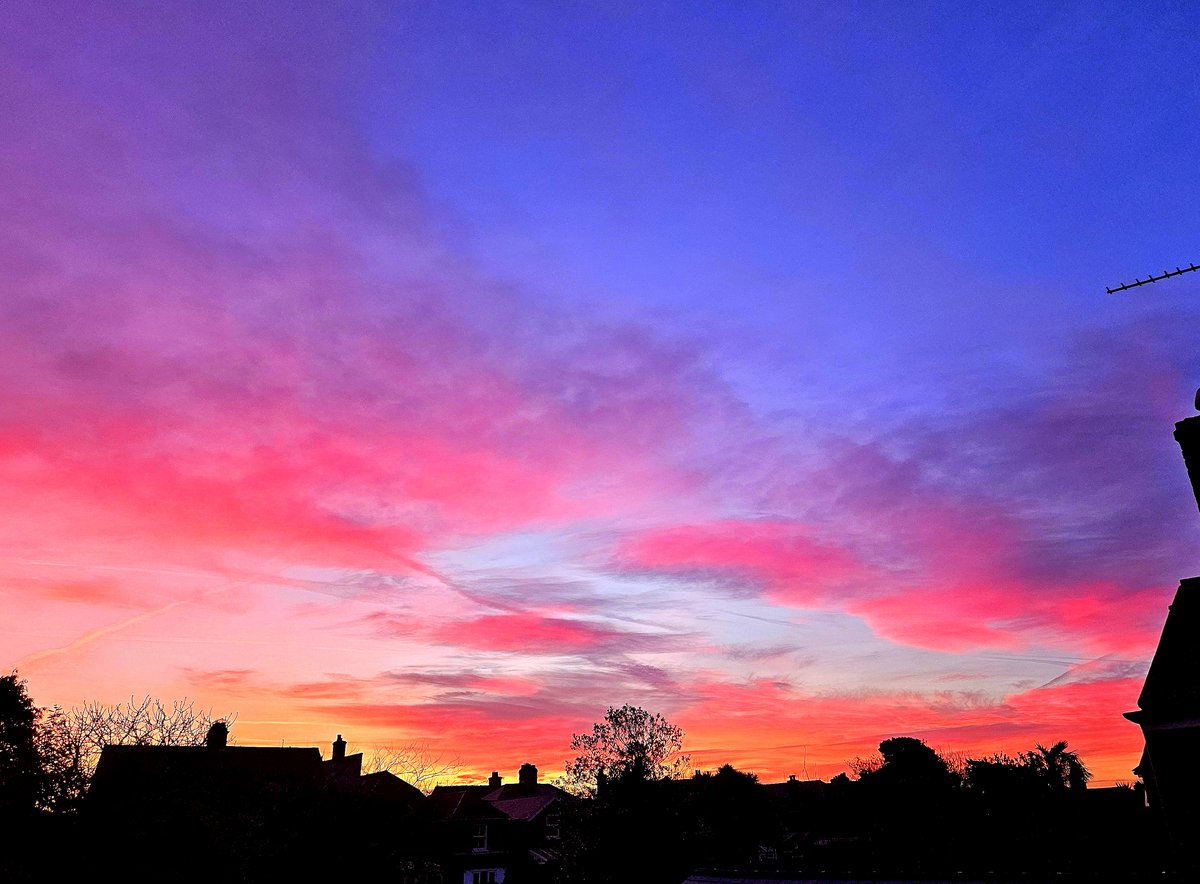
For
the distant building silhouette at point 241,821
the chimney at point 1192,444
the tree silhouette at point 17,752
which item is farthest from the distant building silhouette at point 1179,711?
the tree silhouette at point 17,752

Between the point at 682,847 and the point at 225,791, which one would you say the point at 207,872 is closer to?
the point at 225,791

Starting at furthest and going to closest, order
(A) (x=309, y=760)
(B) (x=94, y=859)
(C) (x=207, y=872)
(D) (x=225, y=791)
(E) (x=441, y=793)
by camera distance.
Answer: (E) (x=441, y=793), (A) (x=309, y=760), (D) (x=225, y=791), (C) (x=207, y=872), (B) (x=94, y=859)

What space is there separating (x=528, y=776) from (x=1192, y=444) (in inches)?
3332

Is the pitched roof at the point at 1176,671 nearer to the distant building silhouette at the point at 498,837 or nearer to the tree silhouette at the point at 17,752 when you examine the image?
the tree silhouette at the point at 17,752

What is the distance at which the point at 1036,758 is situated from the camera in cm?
8838

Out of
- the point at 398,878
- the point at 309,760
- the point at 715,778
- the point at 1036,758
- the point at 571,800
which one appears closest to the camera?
the point at 398,878

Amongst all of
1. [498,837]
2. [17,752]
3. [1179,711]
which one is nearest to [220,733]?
[498,837]

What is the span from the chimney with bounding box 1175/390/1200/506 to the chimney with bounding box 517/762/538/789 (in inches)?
3282

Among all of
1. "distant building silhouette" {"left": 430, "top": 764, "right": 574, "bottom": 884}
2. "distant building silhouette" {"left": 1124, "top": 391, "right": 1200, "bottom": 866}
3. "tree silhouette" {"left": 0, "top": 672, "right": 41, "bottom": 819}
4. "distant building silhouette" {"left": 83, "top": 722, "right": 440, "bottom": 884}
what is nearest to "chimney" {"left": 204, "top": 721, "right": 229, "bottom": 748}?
"distant building silhouette" {"left": 83, "top": 722, "right": 440, "bottom": 884}

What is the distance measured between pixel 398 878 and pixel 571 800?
1252cm

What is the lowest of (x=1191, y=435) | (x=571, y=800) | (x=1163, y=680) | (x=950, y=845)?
(x=950, y=845)

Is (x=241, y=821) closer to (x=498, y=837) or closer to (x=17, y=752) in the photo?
(x=17, y=752)

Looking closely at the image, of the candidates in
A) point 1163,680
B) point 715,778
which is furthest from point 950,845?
point 1163,680

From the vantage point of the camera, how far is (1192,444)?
1272 inches
